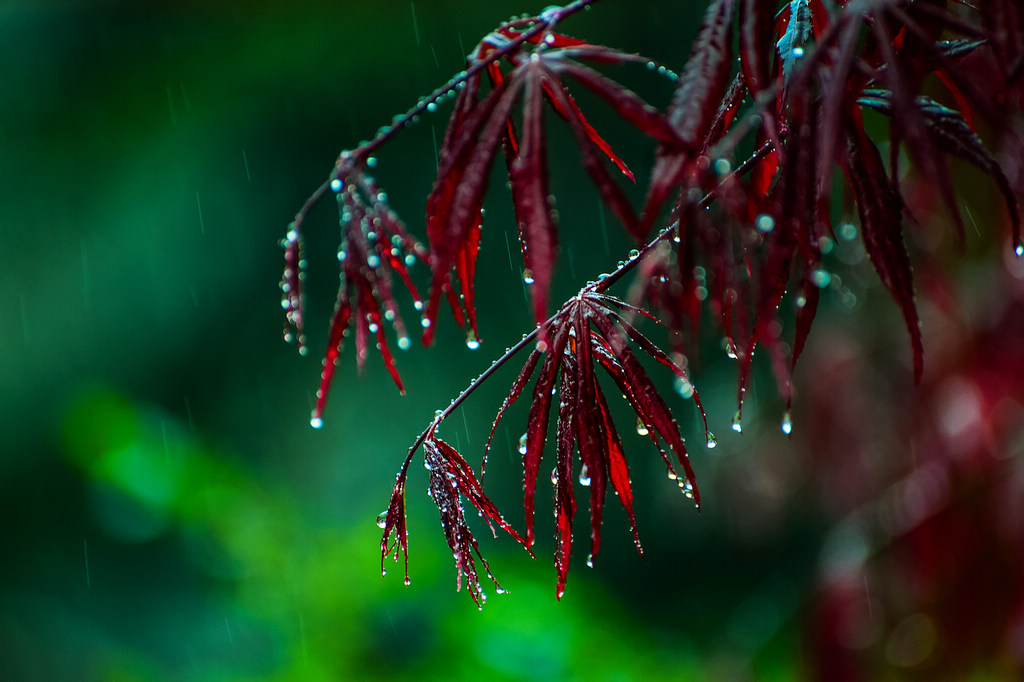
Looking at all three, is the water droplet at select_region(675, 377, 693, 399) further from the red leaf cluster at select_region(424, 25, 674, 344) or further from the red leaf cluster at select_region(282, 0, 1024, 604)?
the red leaf cluster at select_region(424, 25, 674, 344)

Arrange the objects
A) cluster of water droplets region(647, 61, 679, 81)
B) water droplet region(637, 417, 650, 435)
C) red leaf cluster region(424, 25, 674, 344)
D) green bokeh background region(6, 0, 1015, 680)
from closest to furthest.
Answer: red leaf cluster region(424, 25, 674, 344) < cluster of water droplets region(647, 61, 679, 81) < water droplet region(637, 417, 650, 435) < green bokeh background region(6, 0, 1015, 680)

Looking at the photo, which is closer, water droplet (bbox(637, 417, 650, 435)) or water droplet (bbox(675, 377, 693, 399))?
water droplet (bbox(675, 377, 693, 399))

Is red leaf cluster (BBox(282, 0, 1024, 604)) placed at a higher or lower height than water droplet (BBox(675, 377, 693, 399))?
higher

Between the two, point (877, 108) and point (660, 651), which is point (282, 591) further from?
point (877, 108)

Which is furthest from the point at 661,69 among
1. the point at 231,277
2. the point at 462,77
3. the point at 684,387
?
the point at 231,277

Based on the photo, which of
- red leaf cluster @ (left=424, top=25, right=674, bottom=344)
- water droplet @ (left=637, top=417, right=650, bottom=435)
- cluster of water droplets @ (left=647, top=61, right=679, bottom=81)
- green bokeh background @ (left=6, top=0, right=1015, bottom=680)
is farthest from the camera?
green bokeh background @ (left=6, top=0, right=1015, bottom=680)

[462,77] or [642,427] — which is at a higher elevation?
[462,77]

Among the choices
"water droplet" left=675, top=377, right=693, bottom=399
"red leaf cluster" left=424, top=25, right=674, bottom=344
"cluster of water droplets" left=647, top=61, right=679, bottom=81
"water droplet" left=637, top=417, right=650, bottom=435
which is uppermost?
"cluster of water droplets" left=647, top=61, right=679, bottom=81

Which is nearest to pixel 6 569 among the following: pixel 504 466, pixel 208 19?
pixel 504 466

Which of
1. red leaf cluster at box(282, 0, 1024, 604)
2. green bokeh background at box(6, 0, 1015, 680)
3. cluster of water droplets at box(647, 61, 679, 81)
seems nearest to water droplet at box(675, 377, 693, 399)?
red leaf cluster at box(282, 0, 1024, 604)

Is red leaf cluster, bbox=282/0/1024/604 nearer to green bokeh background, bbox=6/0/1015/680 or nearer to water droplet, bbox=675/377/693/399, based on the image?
water droplet, bbox=675/377/693/399

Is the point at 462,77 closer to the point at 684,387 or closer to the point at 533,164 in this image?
the point at 533,164
